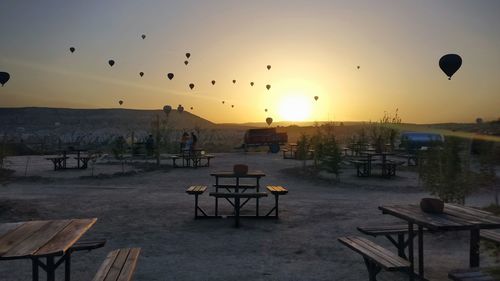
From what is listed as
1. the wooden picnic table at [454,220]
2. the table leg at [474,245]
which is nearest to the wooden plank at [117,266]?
the wooden picnic table at [454,220]

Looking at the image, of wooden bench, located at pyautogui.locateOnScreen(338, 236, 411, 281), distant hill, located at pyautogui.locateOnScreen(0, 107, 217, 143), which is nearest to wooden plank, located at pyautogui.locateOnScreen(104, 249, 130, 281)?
wooden bench, located at pyautogui.locateOnScreen(338, 236, 411, 281)

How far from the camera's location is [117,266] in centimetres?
501

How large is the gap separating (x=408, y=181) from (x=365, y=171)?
2040 millimetres

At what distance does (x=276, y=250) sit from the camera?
25.5 feet

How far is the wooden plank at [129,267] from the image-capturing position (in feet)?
15.2

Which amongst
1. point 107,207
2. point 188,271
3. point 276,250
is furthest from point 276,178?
point 188,271

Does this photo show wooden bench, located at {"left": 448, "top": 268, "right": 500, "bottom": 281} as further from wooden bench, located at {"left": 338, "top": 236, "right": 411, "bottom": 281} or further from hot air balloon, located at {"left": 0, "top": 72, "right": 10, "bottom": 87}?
hot air balloon, located at {"left": 0, "top": 72, "right": 10, "bottom": 87}

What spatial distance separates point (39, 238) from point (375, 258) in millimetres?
3747

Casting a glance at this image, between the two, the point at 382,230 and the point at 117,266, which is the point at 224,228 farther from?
the point at 117,266

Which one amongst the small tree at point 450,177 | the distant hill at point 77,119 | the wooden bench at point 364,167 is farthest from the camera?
the distant hill at point 77,119

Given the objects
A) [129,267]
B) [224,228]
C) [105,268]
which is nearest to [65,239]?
[105,268]

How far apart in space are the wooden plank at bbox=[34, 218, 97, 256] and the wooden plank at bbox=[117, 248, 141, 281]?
62 centimetres

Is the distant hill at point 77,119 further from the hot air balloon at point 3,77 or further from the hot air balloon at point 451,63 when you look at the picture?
the hot air balloon at point 451,63

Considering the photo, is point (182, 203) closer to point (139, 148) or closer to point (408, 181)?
point (408, 181)
